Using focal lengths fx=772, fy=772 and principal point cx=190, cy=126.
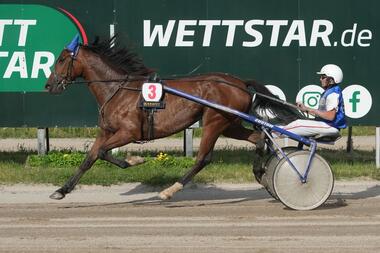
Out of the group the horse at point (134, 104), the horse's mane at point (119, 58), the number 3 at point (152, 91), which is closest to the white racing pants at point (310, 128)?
the horse at point (134, 104)

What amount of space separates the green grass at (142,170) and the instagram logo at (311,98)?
1099mm

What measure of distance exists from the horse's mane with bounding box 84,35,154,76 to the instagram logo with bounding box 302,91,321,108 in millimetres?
3662

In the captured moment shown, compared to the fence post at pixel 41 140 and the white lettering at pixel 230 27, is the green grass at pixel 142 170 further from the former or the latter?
the white lettering at pixel 230 27

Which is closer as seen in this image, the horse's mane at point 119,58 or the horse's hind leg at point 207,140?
the horse's hind leg at point 207,140

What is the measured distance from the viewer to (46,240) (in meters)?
7.55

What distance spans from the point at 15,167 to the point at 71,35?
2.36 metres

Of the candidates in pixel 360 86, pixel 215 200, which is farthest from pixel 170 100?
pixel 360 86

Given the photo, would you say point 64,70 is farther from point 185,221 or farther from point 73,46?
point 185,221

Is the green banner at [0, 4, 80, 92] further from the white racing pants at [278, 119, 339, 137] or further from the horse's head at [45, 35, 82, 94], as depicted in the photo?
the white racing pants at [278, 119, 339, 137]

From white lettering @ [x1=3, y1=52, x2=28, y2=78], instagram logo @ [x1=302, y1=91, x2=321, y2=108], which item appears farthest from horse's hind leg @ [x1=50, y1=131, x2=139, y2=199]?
instagram logo @ [x1=302, y1=91, x2=321, y2=108]

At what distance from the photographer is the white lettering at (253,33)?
42.1 ft

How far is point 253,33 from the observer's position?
12.8m

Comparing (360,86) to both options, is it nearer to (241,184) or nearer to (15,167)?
(241,184)

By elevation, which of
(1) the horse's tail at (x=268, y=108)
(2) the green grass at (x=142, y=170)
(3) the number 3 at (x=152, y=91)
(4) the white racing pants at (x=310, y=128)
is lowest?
(2) the green grass at (x=142, y=170)
